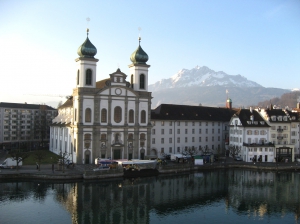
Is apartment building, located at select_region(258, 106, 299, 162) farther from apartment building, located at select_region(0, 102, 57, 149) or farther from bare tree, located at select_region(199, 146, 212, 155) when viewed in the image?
apartment building, located at select_region(0, 102, 57, 149)

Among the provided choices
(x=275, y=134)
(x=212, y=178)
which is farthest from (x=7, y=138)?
(x=275, y=134)

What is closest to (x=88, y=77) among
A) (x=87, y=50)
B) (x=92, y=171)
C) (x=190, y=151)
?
(x=87, y=50)

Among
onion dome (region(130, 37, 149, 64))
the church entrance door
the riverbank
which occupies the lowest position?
the riverbank

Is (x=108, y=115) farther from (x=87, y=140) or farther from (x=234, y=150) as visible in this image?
(x=234, y=150)

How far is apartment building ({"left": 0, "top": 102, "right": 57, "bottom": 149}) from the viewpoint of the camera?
9838 cm

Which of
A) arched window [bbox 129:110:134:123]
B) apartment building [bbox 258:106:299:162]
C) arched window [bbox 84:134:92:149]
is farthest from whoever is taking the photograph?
apartment building [bbox 258:106:299:162]

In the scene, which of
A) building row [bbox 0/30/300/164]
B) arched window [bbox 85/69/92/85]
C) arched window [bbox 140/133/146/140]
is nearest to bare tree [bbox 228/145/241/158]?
building row [bbox 0/30/300/164]

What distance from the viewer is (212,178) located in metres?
58.4

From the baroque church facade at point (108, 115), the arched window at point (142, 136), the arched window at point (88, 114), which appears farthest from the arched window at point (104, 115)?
the arched window at point (142, 136)

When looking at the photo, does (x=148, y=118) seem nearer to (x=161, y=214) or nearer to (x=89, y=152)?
(x=89, y=152)

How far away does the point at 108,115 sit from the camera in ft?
217

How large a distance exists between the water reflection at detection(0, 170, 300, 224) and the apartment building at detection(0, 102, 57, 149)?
169 feet

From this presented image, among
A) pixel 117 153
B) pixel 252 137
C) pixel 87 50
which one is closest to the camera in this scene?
pixel 87 50

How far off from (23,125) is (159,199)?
238 ft
